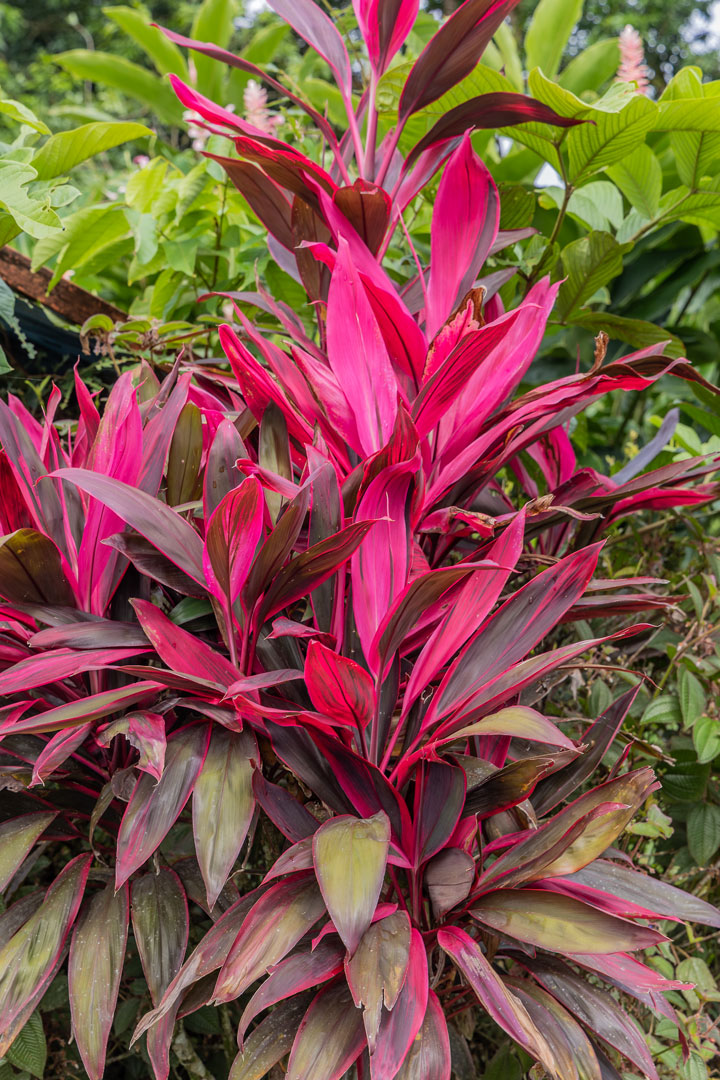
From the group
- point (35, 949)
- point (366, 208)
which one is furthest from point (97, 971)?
point (366, 208)

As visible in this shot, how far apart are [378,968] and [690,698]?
667 millimetres

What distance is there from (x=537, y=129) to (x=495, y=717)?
80 cm

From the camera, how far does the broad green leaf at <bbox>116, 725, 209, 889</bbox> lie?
583 millimetres

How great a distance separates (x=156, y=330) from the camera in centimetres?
109

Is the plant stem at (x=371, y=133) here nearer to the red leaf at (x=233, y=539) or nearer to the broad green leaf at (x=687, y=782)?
the red leaf at (x=233, y=539)

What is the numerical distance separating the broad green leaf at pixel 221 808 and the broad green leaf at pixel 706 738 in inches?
24.1

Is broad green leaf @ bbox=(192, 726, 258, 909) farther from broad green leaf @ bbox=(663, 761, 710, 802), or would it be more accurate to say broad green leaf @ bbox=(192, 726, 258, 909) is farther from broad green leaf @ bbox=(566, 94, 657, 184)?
broad green leaf @ bbox=(566, 94, 657, 184)

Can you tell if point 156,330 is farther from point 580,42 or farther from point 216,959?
point 580,42

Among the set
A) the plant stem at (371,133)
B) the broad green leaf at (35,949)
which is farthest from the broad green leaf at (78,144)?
the broad green leaf at (35,949)

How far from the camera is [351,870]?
1.73 ft

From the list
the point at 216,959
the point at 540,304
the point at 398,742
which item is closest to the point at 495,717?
the point at 398,742

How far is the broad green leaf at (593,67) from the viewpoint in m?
1.83

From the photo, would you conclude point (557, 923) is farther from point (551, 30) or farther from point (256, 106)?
point (551, 30)

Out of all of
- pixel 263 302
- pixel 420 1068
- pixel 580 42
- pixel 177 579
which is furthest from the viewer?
pixel 580 42
